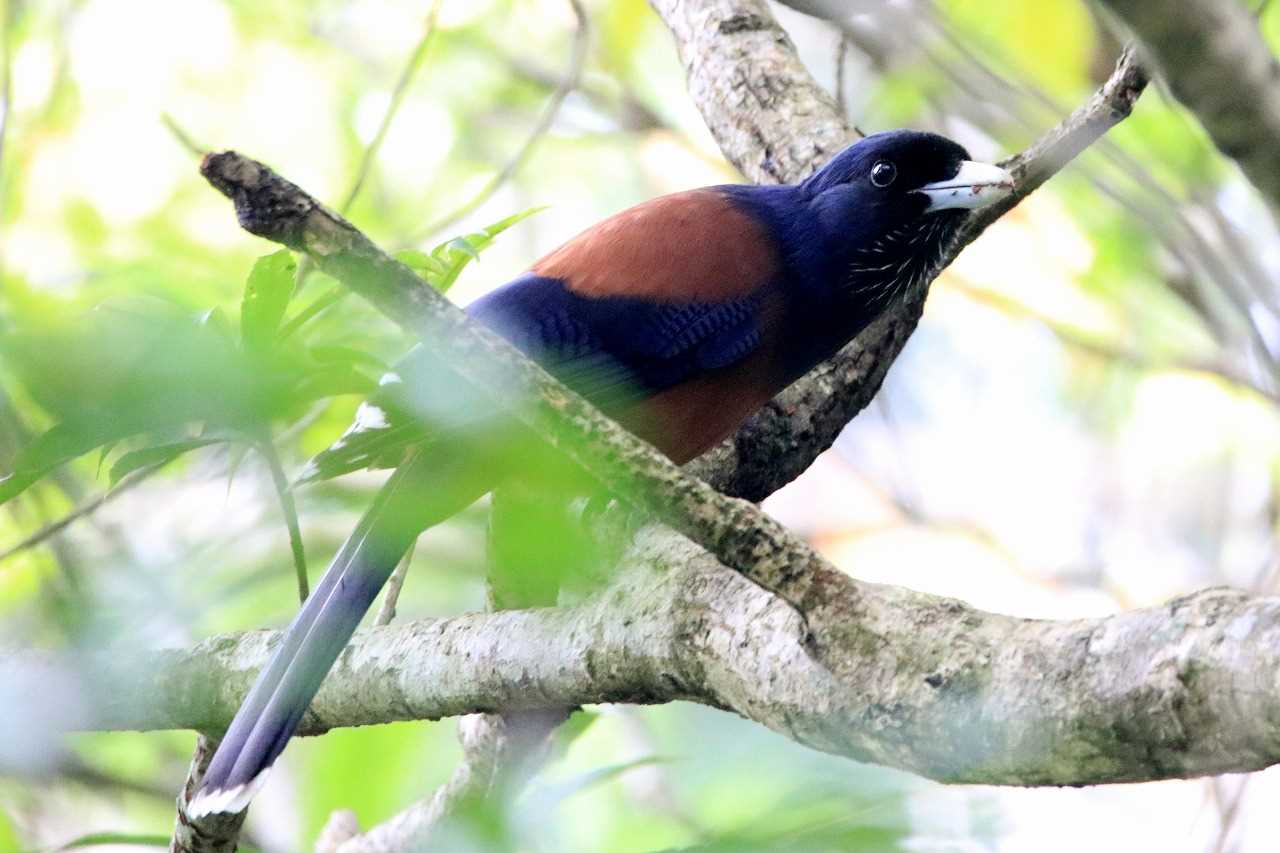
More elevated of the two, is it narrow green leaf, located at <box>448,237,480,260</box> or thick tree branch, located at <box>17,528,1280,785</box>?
narrow green leaf, located at <box>448,237,480,260</box>

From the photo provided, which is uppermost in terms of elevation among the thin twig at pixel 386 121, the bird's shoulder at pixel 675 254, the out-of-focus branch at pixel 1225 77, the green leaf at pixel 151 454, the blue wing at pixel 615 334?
the thin twig at pixel 386 121

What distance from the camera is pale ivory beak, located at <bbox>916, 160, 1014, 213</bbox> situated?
3.08 metres

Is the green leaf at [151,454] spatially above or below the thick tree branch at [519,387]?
above

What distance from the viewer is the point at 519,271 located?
20.4ft

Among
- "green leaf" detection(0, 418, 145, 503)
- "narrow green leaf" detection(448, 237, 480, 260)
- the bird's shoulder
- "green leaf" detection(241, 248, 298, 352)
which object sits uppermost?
the bird's shoulder

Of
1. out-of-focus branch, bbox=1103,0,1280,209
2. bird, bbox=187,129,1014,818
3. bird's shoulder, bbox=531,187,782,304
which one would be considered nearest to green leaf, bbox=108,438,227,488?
bird, bbox=187,129,1014,818

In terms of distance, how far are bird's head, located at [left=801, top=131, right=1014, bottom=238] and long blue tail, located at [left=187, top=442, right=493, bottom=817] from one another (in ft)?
3.74

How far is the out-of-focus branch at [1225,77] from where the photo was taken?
101 cm

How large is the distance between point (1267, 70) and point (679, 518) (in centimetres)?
91

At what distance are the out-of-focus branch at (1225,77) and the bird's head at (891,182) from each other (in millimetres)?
2252

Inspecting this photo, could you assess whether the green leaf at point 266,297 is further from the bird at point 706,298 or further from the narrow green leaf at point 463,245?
the bird at point 706,298

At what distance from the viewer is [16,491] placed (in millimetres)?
2230

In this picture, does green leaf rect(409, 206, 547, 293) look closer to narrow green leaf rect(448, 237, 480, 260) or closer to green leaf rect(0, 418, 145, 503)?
narrow green leaf rect(448, 237, 480, 260)

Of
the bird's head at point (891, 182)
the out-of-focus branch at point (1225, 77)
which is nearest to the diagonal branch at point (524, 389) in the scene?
the out-of-focus branch at point (1225, 77)
